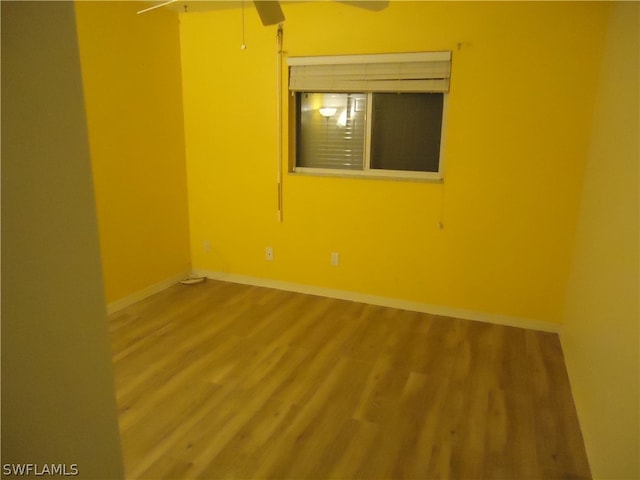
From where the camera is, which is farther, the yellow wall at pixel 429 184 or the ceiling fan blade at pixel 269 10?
the yellow wall at pixel 429 184

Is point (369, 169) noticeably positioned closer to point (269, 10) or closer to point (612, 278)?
point (269, 10)

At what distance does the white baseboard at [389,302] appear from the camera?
123 inches

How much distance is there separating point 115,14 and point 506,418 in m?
3.61

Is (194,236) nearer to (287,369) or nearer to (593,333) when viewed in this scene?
(287,369)

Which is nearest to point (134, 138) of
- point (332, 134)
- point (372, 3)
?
point (332, 134)

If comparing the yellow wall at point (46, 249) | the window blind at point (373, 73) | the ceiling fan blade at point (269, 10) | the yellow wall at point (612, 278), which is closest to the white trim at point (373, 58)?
the window blind at point (373, 73)

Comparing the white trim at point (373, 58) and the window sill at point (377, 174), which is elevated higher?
the white trim at point (373, 58)

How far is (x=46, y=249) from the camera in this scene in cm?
66

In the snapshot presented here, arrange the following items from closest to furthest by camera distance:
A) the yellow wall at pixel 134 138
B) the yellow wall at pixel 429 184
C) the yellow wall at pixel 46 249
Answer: the yellow wall at pixel 46 249 < the yellow wall at pixel 429 184 < the yellow wall at pixel 134 138

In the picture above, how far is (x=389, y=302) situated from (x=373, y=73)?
183 centimetres

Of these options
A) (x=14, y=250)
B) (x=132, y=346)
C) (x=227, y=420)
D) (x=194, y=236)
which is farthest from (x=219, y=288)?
(x=14, y=250)

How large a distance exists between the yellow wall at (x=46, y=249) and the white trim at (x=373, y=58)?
2790mm

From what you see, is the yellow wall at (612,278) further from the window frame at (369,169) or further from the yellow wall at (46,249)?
the yellow wall at (46,249)

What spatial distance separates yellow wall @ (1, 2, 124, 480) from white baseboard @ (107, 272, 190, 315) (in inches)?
105
